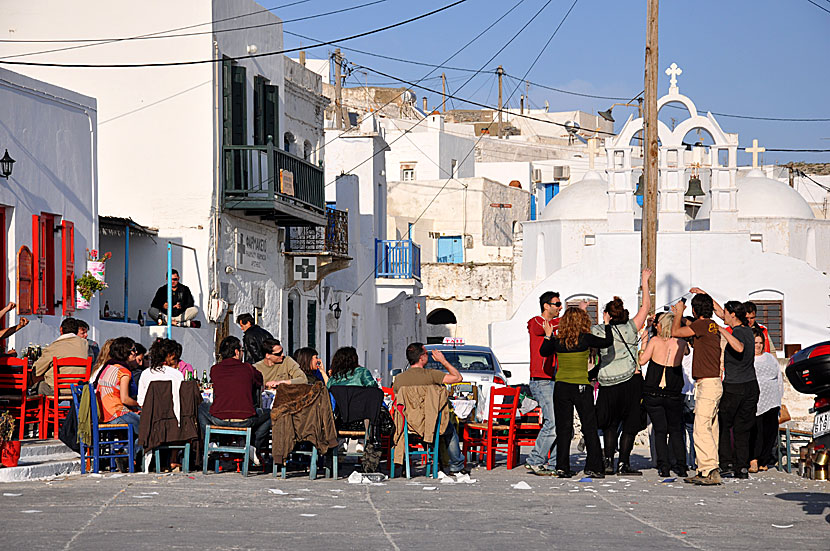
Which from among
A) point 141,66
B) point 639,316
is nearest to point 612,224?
point 141,66

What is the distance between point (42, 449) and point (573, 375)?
18.8 ft

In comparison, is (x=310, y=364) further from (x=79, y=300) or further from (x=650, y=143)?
(x=650, y=143)

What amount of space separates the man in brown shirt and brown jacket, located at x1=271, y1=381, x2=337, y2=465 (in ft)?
12.1

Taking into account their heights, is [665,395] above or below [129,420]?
above

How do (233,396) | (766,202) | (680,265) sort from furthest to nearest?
1. (766,202)
2. (680,265)
3. (233,396)

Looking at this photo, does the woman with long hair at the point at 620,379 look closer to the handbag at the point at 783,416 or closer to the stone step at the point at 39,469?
the handbag at the point at 783,416

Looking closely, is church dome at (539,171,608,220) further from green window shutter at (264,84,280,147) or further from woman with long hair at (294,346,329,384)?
woman with long hair at (294,346,329,384)

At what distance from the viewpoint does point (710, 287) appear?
33969mm

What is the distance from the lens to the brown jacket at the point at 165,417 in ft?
40.7

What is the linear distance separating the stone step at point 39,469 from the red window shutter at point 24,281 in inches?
147

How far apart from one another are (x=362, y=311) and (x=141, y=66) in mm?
12902

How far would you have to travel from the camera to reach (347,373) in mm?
12922

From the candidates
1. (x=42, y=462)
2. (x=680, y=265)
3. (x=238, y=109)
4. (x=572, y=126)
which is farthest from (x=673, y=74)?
(x=572, y=126)

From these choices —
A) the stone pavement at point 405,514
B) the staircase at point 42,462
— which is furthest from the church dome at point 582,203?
the staircase at point 42,462
